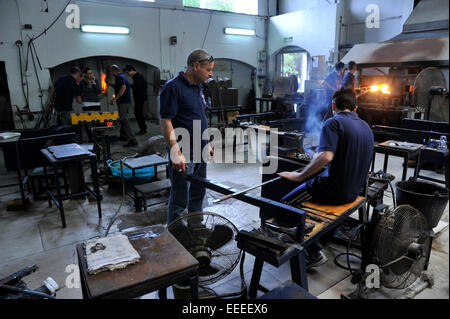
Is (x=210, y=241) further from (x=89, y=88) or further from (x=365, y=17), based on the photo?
(x=365, y=17)

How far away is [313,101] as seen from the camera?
8.25 m

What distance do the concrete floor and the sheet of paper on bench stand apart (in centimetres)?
106

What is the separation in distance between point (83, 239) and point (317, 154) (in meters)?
2.56

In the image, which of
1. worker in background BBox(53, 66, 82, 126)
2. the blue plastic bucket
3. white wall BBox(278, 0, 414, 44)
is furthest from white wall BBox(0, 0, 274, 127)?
the blue plastic bucket

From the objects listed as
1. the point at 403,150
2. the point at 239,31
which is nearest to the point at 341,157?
the point at 403,150

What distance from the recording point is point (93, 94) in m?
8.48

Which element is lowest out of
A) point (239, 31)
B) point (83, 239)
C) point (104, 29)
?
point (83, 239)

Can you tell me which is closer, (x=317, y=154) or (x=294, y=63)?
(x=317, y=154)

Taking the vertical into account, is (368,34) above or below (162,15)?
below

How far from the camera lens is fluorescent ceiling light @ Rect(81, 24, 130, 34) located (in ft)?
28.0

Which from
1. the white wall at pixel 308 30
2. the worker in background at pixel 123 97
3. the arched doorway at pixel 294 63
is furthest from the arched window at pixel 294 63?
the worker in background at pixel 123 97

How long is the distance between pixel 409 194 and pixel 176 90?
2.51 meters
